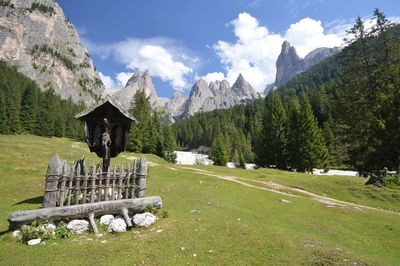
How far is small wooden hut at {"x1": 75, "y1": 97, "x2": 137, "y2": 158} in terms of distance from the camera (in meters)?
17.5

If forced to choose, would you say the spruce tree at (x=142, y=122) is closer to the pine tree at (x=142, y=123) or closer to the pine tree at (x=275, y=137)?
the pine tree at (x=142, y=123)

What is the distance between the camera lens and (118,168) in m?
16.7

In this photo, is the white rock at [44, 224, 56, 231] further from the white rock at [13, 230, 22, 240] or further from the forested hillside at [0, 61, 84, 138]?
the forested hillside at [0, 61, 84, 138]

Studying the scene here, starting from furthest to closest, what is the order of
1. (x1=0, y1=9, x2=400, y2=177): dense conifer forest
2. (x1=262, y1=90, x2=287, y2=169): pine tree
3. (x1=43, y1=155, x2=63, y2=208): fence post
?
1. (x1=262, y1=90, x2=287, y2=169): pine tree
2. (x1=0, y1=9, x2=400, y2=177): dense conifer forest
3. (x1=43, y1=155, x2=63, y2=208): fence post

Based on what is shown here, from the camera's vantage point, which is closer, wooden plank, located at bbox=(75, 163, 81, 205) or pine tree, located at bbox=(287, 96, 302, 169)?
wooden plank, located at bbox=(75, 163, 81, 205)

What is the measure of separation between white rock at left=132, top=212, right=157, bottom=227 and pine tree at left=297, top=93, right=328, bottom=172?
53699 mm

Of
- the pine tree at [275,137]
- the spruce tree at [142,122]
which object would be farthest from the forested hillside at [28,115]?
the pine tree at [275,137]

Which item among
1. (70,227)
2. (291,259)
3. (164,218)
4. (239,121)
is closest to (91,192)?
(70,227)

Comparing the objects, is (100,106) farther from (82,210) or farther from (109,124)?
(82,210)

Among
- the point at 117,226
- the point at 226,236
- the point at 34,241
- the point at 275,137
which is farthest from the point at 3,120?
the point at 226,236

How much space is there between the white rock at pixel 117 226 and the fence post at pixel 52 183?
2.83 meters

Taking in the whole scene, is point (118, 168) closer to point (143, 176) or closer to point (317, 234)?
point (143, 176)

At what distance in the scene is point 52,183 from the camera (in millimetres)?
14180

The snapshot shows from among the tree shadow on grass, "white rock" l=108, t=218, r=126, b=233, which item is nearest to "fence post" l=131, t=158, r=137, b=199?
"white rock" l=108, t=218, r=126, b=233
